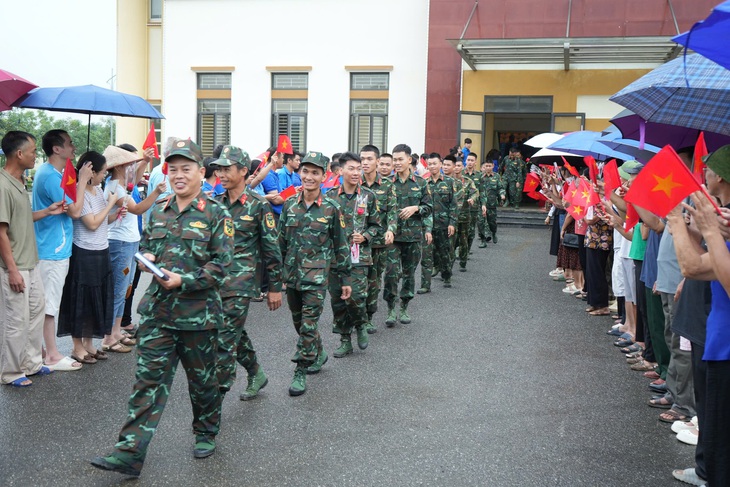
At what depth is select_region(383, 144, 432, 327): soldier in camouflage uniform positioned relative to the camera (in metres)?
9.02

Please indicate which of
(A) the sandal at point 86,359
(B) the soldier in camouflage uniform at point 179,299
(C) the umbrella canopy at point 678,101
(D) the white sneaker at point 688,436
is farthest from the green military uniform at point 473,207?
(B) the soldier in camouflage uniform at point 179,299

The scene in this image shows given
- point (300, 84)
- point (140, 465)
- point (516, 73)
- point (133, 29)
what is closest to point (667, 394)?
point (140, 465)

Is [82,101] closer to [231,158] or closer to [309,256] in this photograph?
[231,158]

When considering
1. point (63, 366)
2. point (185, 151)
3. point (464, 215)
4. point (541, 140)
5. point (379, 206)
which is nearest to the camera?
point (185, 151)

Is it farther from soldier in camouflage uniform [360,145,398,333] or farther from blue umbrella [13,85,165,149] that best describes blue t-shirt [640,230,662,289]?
blue umbrella [13,85,165,149]

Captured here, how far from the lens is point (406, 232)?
9.38 m

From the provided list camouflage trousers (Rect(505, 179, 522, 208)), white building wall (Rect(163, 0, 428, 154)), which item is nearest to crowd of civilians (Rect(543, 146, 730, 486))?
camouflage trousers (Rect(505, 179, 522, 208))

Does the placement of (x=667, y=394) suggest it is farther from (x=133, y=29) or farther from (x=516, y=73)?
(x=133, y=29)

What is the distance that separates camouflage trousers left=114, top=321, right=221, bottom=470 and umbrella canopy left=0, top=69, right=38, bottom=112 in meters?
2.99

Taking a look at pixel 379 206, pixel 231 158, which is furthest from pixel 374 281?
pixel 231 158

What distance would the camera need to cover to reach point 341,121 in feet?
83.4

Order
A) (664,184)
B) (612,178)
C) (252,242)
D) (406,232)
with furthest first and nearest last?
1. (406,232)
2. (252,242)
3. (612,178)
4. (664,184)

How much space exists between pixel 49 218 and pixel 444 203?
662cm

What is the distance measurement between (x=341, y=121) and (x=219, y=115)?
15.0 ft
